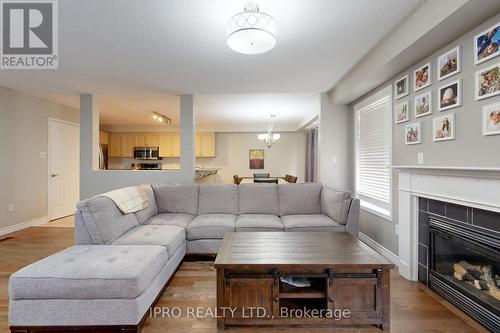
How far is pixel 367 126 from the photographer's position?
3.63 metres

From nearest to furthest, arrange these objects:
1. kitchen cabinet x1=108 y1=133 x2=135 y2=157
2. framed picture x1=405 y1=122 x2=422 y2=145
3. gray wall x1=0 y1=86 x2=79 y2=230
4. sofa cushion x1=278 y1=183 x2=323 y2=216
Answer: framed picture x1=405 y1=122 x2=422 y2=145 → sofa cushion x1=278 y1=183 x2=323 y2=216 → gray wall x1=0 y1=86 x2=79 y2=230 → kitchen cabinet x1=108 y1=133 x2=135 y2=157

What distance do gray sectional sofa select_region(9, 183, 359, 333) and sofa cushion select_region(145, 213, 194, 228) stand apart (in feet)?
0.04

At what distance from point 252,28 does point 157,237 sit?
201cm

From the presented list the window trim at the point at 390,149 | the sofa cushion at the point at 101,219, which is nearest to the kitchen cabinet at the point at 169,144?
the sofa cushion at the point at 101,219

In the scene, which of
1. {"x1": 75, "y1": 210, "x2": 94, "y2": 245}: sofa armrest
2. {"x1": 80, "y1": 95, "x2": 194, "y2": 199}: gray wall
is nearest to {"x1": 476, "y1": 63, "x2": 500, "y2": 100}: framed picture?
{"x1": 75, "y1": 210, "x2": 94, "y2": 245}: sofa armrest

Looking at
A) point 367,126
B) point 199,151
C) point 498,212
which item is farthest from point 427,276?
point 199,151

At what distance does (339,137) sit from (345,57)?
1.66 metres

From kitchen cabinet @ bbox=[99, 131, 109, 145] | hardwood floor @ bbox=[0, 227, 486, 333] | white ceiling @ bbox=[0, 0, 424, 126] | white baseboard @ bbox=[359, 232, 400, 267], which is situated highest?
white ceiling @ bbox=[0, 0, 424, 126]

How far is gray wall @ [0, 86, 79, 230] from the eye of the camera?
3971mm

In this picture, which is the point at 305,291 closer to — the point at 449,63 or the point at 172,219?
the point at 172,219

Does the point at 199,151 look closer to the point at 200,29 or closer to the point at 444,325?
the point at 200,29

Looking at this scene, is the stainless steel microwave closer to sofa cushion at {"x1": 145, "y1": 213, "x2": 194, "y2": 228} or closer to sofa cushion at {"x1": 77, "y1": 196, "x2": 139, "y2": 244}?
sofa cushion at {"x1": 145, "y1": 213, "x2": 194, "y2": 228}

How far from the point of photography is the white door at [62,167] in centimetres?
488

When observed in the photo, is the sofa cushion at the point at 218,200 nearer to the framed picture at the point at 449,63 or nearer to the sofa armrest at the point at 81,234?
the sofa armrest at the point at 81,234
